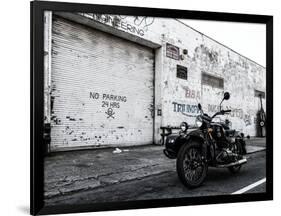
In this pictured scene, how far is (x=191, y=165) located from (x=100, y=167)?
133cm

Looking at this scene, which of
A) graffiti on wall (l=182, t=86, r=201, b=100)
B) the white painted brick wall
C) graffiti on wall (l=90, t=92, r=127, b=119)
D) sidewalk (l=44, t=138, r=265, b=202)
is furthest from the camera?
graffiti on wall (l=182, t=86, r=201, b=100)

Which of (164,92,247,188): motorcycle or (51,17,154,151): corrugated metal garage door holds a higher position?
(51,17,154,151): corrugated metal garage door

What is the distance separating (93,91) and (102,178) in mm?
1218

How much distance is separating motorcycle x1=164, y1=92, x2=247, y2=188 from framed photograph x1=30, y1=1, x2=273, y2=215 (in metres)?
0.02

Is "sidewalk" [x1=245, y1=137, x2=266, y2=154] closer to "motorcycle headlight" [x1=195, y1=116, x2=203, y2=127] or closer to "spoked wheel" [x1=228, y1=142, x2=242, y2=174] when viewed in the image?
"spoked wheel" [x1=228, y1=142, x2=242, y2=174]

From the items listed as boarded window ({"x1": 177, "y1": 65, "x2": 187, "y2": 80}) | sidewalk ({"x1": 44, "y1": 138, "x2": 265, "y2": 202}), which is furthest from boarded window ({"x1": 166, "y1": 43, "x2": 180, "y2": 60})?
sidewalk ({"x1": 44, "y1": 138, "x2": 265, "y2": 202})

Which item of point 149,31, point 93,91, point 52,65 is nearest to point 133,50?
point 149,31

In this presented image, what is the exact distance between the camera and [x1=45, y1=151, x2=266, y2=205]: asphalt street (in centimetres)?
383

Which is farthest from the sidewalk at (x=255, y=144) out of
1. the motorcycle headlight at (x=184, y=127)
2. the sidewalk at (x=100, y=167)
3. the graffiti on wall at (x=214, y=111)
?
the motorcycle headlight at (x=184, y=127)

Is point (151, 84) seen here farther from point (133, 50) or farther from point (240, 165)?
point (240, 165)

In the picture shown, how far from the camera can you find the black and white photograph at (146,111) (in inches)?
155

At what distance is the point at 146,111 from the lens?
4.74 m

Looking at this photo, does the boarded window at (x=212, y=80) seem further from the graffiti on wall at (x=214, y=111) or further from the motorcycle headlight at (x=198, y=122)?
the motorcycle headlight at (x=198, y=122)

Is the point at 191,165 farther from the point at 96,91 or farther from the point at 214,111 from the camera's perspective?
the point at 96,91
